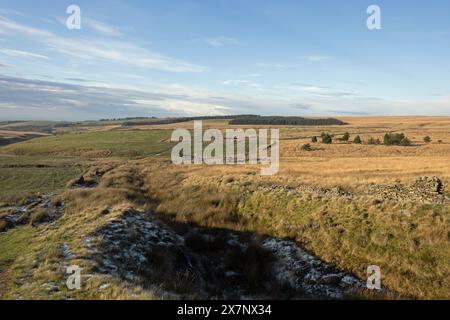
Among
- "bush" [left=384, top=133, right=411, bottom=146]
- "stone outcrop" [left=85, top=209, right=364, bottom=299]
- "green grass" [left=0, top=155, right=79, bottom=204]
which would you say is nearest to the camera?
"stone outcrop" [left=85, top=209, right=364, bottom=299]

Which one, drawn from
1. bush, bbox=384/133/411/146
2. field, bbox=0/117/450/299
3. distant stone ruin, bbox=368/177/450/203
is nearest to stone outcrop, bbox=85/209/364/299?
field, bbox=0/117/450/299

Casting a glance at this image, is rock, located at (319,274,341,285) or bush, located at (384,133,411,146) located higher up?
bush, located at (384,133,411,146)

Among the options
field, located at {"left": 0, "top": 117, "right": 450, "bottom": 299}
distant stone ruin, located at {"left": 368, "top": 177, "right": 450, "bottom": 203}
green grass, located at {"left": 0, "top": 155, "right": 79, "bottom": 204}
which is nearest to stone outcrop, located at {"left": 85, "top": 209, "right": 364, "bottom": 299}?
field, located at {"left": 0, "top": 117, "right": 450, "bottom": 299}

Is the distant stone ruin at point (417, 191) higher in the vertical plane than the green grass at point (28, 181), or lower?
higher

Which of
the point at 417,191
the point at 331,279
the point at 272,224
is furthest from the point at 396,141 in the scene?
the point at 331,279

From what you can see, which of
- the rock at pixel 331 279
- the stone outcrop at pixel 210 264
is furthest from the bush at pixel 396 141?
the rock at pixel 331 279

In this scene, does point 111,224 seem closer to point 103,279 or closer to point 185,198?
point 103,279

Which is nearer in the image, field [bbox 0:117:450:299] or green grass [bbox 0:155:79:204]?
field [bbox 0:117:450:299]

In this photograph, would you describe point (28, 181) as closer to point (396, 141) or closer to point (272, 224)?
point (272, 224)

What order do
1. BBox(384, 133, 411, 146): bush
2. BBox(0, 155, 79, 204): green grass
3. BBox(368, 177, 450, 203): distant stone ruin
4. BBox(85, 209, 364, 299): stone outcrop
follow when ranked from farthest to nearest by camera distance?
BBox(384, 133, 411, 146): bush → BBox(0, 155, 79, 204): green grass → BBox(368, 177, 450, 203): distant stone ruin → BBox(85, 209, 364, 299): stone outcrop

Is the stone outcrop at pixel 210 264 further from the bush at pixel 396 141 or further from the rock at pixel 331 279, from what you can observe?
the bush at pixel 396 141

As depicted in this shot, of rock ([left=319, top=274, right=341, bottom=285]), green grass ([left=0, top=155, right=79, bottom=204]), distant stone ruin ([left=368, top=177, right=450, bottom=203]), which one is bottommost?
rock ([left=319, top=274, right=341, bottom=285])

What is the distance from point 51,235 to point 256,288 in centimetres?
951

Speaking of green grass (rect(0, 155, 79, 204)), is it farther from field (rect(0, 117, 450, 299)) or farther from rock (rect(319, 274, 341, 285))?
rock (rect(319, 274, 341, 285))
